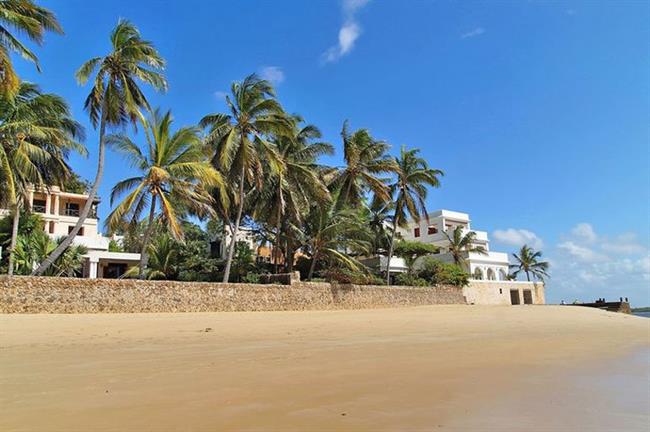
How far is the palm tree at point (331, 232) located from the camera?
26844 millimetres

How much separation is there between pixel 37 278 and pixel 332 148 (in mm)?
17158

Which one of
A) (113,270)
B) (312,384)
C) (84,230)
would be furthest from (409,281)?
(84,230)

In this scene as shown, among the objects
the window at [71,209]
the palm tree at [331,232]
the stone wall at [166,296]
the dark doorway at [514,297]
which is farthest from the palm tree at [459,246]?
the window at [71,209]

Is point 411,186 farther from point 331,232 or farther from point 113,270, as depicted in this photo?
point 113,270

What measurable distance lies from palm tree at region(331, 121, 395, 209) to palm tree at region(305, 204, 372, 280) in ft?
7.17

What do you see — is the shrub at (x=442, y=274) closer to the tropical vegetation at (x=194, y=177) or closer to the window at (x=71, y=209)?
the tropical vegetation at (x=194, y=177)

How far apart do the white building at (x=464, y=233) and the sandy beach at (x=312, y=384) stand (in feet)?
106

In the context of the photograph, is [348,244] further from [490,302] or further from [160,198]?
[490,302]

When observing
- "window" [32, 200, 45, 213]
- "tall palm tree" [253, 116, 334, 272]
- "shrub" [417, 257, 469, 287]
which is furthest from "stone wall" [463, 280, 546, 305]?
"window" [32, 200, 45, 213]

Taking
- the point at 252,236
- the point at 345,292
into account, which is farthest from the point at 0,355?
the point at 252,236

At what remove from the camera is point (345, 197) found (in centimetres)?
3044

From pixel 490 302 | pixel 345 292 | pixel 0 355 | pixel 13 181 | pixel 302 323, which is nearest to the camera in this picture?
pixel 0 355

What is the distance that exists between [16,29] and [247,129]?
431 inches

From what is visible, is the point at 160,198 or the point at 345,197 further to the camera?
the point at 345,197
